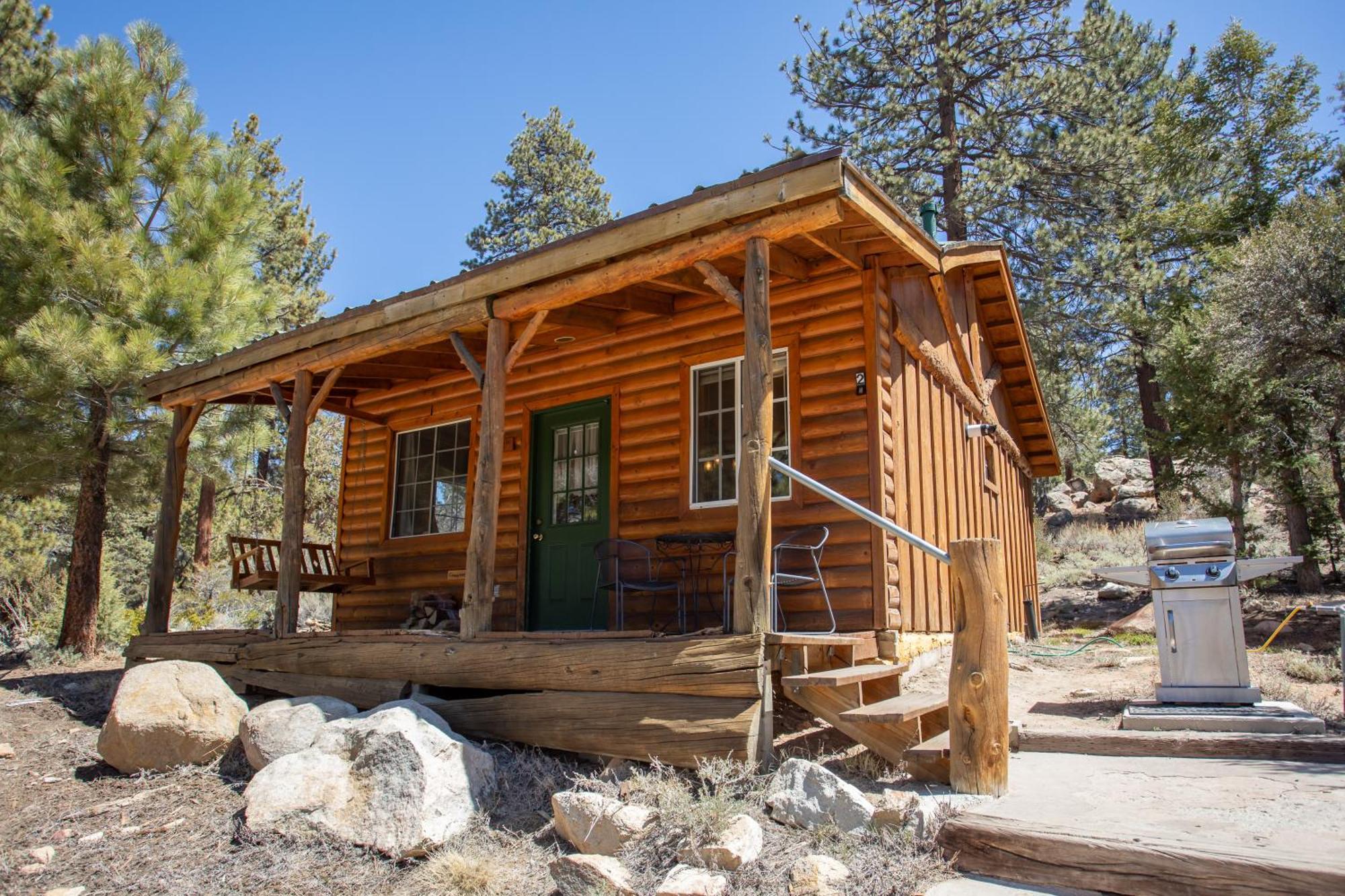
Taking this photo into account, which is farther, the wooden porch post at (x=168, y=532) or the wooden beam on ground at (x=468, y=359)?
the wooden porch post at (x=168, y=532)

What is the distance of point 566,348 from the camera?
840 centimetres

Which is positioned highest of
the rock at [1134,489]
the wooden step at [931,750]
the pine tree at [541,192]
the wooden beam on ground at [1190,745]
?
the pine tree at [541,192]

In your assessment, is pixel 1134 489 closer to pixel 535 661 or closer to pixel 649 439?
pixel 649 439

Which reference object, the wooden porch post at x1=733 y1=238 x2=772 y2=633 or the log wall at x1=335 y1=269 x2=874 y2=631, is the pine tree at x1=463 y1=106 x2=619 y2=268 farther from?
the wooden porch post at x1=733 y1=238 x2=772 y2=633

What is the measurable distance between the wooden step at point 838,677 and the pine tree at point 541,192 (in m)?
20.1

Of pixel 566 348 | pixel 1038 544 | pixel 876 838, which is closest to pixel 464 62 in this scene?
pixel 566 348

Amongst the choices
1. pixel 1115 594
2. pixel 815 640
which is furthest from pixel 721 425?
pixel 1115 594

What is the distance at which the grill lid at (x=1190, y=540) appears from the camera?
5562 mm

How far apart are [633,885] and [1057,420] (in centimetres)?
1746

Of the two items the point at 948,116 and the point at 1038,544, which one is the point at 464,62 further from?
the point at 1038,544

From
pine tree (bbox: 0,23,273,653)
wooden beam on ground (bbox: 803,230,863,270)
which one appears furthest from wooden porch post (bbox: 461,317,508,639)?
pine tree (bbox: 0,23,273,653)

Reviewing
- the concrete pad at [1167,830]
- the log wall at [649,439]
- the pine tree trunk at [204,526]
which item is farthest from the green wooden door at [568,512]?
the pine tree trunk at [204,526]

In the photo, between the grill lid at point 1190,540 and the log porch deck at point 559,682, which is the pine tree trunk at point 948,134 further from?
the log porch deck at point 559,682

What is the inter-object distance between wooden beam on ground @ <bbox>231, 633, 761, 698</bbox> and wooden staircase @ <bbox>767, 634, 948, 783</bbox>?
31 cm
